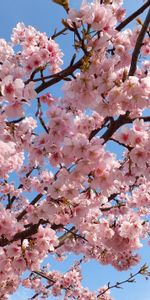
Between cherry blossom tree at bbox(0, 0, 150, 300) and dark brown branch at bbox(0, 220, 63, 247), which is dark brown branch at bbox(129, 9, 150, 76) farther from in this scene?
dark brown branch at bbox(0, 220, 63, 247)

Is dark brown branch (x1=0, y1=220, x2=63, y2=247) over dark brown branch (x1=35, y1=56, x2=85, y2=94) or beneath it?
beneath

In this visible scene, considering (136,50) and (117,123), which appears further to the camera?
(117,123)

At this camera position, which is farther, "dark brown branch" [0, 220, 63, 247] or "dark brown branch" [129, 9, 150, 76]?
"dark brown branch" [0, 220, 63, 247]

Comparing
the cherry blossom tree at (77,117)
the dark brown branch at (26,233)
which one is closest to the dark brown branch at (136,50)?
the cherry blossom tree at (77,117)

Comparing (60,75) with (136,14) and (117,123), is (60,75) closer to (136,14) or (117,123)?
(117,123)

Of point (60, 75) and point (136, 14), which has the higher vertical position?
point (136, 14)

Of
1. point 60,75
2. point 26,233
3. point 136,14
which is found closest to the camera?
point 60,75

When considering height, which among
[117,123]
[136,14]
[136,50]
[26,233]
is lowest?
[26,233]

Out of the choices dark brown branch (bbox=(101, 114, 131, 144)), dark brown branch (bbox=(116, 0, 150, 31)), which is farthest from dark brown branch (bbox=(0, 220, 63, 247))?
dark brown branch (bbox=(116, 0, 150, 31))

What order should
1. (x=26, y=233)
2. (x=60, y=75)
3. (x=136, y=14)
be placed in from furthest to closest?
(x=26, y=233)
(x=136, y=14)
(x=60, y=75)

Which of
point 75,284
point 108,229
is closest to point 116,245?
point 108,229

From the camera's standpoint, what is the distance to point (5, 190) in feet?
30.5

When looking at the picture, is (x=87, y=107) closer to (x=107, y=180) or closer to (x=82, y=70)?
(x=82, y=70)

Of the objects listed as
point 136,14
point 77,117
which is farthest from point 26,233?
point 136,14
